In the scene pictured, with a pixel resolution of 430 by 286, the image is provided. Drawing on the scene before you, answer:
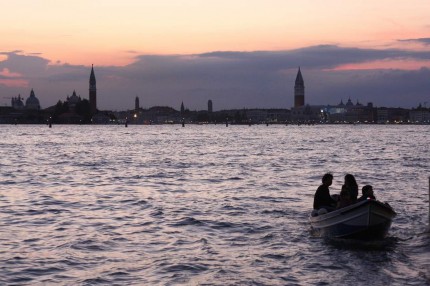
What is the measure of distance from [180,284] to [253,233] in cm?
647

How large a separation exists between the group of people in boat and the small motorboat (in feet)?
1.37

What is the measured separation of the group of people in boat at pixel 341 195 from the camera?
58.4 feet

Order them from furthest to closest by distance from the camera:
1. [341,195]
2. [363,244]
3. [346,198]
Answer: [341,195] < [346,198] < [363,244]

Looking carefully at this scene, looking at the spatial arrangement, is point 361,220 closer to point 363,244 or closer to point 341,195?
point 363,244

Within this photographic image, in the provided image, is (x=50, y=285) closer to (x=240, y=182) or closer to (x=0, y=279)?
(x=0, y=279)

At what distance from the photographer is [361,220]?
1730 centimetres

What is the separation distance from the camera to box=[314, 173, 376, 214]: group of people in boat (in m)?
17.8

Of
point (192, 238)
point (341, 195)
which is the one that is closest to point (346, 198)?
point (341, 195)

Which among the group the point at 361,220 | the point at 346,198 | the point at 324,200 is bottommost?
the point at 361,220

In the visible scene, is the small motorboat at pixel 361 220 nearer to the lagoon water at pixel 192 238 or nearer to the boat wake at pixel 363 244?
the boat wake at pixel 363 244

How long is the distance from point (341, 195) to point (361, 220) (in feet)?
3.30

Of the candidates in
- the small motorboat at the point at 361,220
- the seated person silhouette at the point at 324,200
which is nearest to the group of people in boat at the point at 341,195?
the seated person silhouette at the point at 324,200

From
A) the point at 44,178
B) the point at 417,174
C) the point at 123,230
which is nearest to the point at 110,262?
the point at 123,230

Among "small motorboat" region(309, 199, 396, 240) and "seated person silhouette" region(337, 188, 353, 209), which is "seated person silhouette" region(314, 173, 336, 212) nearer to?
"small motorboat" region(309, 199, 396, 240)
